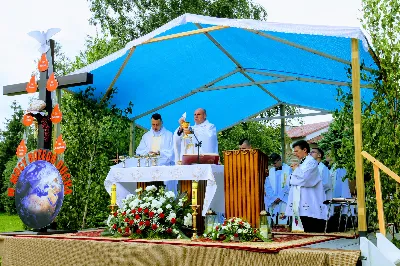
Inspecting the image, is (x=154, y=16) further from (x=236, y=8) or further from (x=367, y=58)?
(x=367, y=58)

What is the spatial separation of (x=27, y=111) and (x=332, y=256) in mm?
5736

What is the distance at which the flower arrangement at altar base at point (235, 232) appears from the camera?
25.0ft

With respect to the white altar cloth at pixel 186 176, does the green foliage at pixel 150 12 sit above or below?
above

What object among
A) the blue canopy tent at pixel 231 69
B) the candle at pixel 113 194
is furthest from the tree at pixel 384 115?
the candle at pixel 113 194

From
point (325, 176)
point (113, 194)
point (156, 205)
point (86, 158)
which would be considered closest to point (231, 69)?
point (325, 176)

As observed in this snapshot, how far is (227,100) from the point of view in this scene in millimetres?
14664

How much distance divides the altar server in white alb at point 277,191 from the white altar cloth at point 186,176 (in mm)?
3591

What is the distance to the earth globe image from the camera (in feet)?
31.4

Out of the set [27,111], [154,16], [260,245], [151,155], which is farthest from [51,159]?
[154,16]

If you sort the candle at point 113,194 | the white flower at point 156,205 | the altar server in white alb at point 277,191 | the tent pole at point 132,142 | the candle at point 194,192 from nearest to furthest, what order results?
the candle at point 194,192
the white flower at point 156,205
the candle at point 113,194
the altar server in white alb at point 277,191
the tent pole at point 132,142

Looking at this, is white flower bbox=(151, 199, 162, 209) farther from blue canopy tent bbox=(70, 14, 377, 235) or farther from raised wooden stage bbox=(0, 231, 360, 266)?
blue canopy tent bbox=(70, 14, 377, 235)

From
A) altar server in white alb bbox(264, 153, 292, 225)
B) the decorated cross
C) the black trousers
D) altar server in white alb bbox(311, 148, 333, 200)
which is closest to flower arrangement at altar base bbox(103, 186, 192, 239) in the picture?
the decorated cross

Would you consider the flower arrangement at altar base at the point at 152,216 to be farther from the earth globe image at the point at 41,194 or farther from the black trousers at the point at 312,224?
the black trousers at the point at 312,224

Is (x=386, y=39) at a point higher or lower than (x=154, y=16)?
lower
